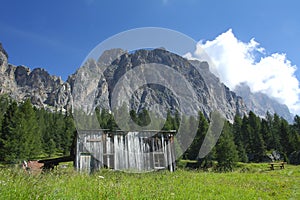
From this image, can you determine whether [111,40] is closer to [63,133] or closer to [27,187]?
[27,187]

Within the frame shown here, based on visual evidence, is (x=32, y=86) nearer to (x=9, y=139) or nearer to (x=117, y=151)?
(x=9, y=139)

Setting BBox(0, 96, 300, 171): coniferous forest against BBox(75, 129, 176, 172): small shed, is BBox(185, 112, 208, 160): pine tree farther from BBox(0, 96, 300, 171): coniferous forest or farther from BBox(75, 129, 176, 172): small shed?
BBox(75, 129, 176, 172): small shed

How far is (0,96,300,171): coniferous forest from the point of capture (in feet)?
112

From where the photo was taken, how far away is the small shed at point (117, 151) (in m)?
16.2

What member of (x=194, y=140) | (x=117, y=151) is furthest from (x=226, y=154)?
(x=117, y=151)

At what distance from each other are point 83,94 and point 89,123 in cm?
326

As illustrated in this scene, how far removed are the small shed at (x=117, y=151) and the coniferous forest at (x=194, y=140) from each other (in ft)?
13.3

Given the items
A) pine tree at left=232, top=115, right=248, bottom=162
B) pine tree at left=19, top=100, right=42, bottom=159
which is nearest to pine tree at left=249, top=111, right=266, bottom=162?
pine tree at left=232, top=115, right=248, bottom=162

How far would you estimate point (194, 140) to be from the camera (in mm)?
45281

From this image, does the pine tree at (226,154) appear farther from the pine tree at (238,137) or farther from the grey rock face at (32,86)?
the grey rock face at (32,86)

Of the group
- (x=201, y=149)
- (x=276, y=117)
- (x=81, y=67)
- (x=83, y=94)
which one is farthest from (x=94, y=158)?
(x=276, y=117)

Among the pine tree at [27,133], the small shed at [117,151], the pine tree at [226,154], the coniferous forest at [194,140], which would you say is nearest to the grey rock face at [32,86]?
the coniferous forest at [194,140]

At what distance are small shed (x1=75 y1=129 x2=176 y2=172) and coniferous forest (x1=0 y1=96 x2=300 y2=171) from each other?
13.3 ft

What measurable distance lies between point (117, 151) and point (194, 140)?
31031mm
